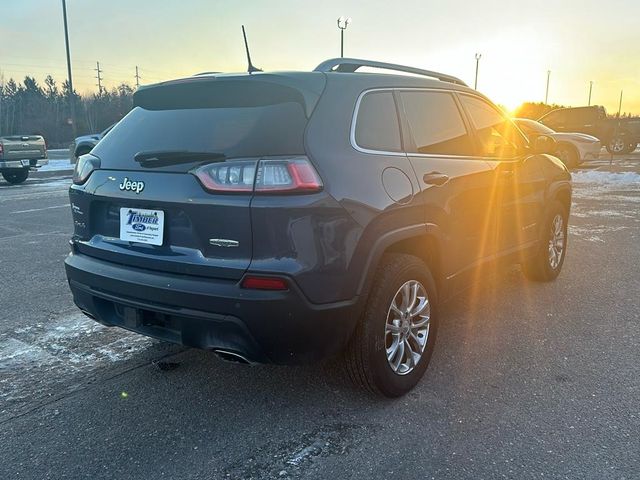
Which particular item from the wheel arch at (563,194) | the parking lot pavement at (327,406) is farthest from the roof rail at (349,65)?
the wheel arch at (563,194)

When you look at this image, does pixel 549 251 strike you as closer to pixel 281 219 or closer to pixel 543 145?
pixel 543 145

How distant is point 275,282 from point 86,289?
48.2 inches

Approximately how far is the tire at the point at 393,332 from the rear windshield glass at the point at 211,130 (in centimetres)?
89

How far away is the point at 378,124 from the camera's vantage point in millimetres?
2939

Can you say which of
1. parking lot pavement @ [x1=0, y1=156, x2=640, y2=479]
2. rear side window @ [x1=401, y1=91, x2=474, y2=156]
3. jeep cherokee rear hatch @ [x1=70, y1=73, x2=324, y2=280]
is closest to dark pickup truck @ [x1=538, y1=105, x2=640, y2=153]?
parking lot pavement @ [x1=0, y1=156, x2=640, y2=479]

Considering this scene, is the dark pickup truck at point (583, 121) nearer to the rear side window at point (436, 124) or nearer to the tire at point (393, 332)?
the rear side window at point (436, 124)

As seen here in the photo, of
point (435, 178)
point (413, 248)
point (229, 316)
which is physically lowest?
point (229, 316)

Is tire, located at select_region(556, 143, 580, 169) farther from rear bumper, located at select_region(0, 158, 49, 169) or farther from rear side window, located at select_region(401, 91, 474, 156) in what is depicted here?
rear bumper, located at select_region(0, 158, 49, 169)

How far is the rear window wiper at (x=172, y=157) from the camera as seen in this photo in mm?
2523

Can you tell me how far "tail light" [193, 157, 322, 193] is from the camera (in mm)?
2402

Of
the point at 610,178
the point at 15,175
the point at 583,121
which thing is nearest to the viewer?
the point at 610,178

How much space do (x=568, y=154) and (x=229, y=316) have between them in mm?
17994

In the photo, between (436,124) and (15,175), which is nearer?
(436,124)

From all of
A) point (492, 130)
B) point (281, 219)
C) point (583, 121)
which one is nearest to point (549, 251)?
point (492, 130)
